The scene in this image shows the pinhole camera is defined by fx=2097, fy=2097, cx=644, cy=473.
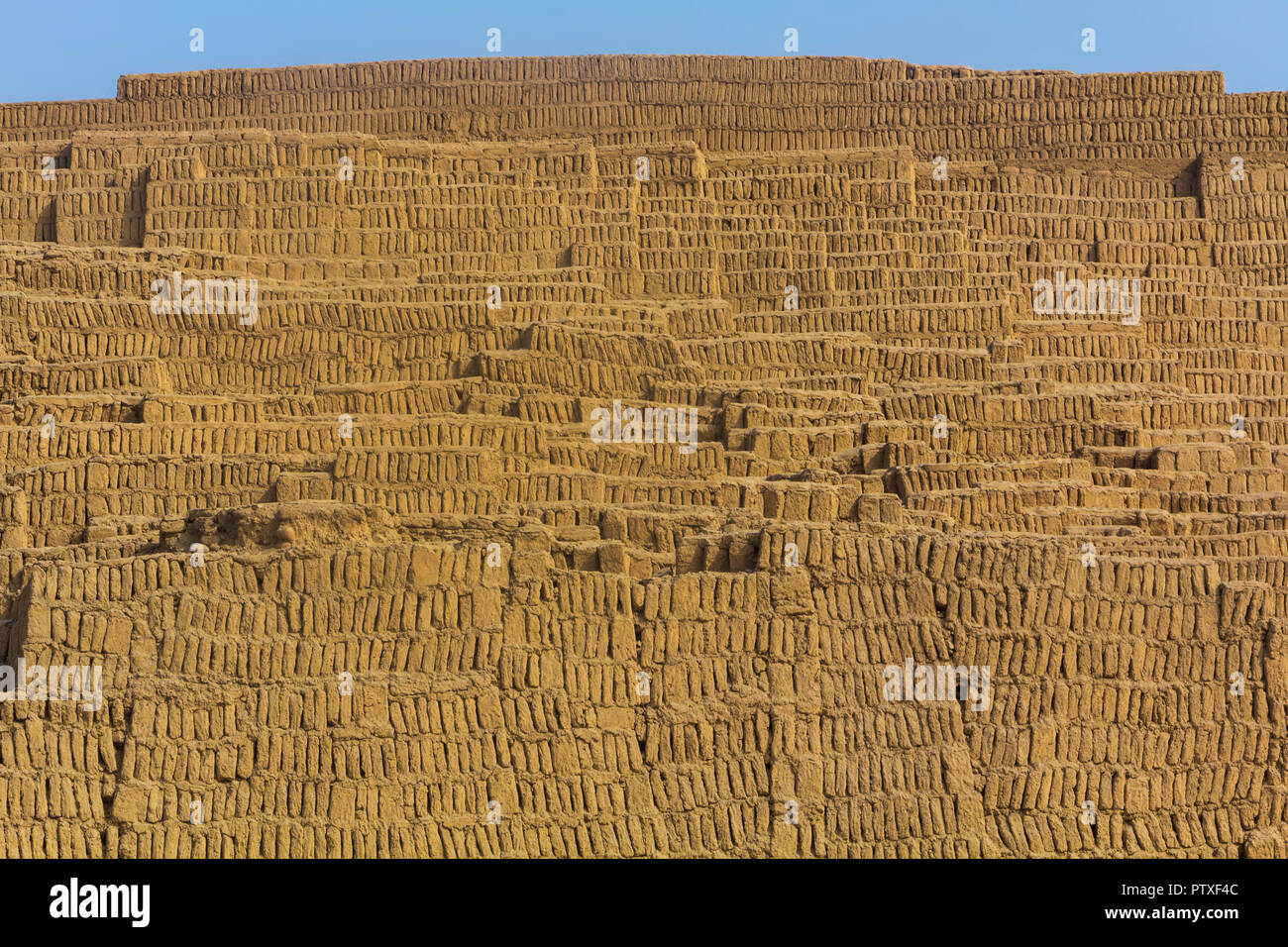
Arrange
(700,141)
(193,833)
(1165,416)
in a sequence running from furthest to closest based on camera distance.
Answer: (700,141), (1165,416), (193,833)

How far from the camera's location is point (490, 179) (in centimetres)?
1825

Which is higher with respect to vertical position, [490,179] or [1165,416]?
[490,179]

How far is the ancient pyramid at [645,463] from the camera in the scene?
1199 cm

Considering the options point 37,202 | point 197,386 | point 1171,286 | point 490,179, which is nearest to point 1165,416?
point 1171,286

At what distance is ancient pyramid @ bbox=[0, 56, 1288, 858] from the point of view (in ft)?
39.3

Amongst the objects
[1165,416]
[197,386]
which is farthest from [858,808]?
[197,386]

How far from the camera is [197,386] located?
16.1 meters

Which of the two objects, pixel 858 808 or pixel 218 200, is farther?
pixel 218 200

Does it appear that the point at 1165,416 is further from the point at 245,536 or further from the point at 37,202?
the point at 37,202

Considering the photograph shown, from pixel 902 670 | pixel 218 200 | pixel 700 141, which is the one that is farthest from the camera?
pixel 700 141

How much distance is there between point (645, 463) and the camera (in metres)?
14.7

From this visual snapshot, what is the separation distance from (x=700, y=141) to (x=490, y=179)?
2351 mm

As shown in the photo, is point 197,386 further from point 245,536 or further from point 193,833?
point 193,833

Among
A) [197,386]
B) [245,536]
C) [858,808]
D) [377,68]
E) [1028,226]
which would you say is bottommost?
[858,808]
